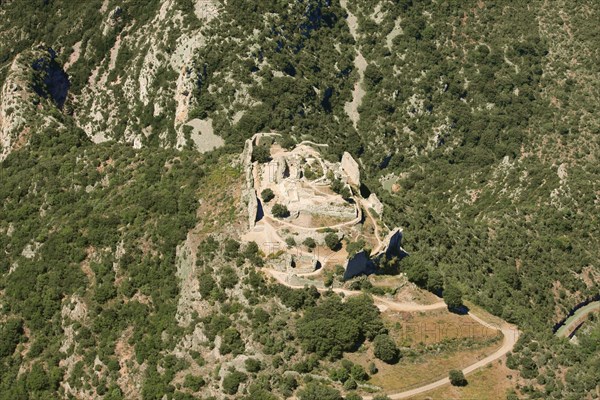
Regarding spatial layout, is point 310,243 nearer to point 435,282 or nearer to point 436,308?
point 435,282

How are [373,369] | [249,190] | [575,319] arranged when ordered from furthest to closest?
1. [575,319]
2. [249,190]
3. [373,369]

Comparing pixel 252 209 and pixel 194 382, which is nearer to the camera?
pixel 194 382

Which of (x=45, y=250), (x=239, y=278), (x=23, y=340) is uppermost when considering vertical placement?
(x=239, y=278)

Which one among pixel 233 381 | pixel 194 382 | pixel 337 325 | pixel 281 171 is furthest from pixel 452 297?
pixel 194 382

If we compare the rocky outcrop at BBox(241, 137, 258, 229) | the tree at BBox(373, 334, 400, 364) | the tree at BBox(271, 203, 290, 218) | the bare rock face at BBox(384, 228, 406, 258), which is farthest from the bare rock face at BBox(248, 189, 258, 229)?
the tree at BBox(373, 334, 400, 364)

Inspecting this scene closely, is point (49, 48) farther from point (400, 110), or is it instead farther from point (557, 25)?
point (557, 25)

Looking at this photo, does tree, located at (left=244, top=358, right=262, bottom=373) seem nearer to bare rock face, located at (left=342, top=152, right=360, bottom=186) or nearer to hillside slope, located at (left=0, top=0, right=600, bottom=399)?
hillside slope, located at (left=0, top=0, right=600, bottom=399)

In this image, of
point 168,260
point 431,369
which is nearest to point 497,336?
point 431,369
